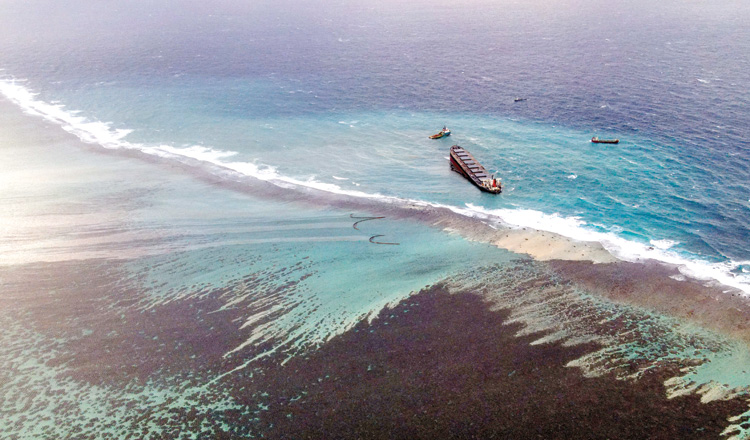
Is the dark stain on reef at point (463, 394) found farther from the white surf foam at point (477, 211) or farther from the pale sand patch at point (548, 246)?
the white surf foam at point (477, 211)

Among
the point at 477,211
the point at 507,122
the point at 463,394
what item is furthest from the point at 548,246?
the point at 507,122

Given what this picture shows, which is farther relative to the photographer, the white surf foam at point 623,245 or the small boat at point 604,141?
the small boat at point 604,141

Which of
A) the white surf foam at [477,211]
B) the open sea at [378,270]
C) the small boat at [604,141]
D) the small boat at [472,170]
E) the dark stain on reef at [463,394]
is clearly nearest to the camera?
the dark stain on reef at [463,394]

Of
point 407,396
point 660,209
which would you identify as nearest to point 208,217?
point 407,396

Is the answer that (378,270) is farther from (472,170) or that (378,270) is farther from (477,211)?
(472,170)

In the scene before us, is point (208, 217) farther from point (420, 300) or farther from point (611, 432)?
point (611, 432)

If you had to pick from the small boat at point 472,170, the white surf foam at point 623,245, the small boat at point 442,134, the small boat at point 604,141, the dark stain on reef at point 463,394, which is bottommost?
the dark stain on reef at point 463,394

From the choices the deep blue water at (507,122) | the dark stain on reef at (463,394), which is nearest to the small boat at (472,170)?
the deep blue water at (507,122)
